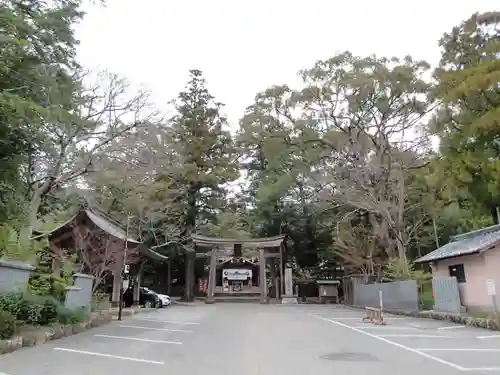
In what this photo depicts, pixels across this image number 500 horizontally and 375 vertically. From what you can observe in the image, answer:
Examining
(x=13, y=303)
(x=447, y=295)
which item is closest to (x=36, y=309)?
(x=13, y=303)

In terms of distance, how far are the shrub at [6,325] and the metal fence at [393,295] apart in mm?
15683

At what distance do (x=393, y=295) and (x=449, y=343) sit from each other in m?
12.0

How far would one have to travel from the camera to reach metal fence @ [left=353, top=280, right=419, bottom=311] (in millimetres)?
19297

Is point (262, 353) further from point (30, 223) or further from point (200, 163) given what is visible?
point (200, 163)

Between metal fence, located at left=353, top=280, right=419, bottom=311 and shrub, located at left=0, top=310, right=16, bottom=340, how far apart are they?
15.7 metres

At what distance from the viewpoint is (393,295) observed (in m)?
21.4

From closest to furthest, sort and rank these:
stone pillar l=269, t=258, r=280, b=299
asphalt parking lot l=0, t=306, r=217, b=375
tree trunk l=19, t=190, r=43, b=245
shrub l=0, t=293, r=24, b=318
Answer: asphalt parking lot l=0, t=306, r=217, b=375, shrub l=0, t=293, r=24, b=318, tree trunk l=19, t=190, r=43, b=245, stone pillar l=269, t=258, r=280, b=299

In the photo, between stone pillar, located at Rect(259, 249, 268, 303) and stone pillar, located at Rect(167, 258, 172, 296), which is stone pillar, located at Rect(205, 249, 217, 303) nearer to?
stone pillar, located at Rect(259, 249, 268, 303)

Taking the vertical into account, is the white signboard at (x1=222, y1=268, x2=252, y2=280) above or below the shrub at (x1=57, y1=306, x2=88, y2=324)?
above

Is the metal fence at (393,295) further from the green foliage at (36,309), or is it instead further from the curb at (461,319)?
the green foliage at (36,309)

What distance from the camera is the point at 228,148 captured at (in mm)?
36625

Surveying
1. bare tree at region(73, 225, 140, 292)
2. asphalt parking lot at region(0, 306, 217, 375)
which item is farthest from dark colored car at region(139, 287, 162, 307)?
asphalt parking lot at region(0, 306, 217, 375)

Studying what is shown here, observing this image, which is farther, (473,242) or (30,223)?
(473,242)

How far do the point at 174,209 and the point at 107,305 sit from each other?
15670mm
